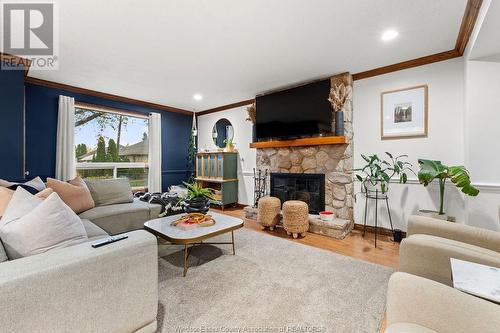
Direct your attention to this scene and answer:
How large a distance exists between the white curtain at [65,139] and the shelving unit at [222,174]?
2506 mm

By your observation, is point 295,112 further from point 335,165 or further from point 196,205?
point 196,205

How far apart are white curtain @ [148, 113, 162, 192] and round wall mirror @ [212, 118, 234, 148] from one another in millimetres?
1388

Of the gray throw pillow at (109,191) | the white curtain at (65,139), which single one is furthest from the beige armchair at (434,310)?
the white curtain at (65,139)

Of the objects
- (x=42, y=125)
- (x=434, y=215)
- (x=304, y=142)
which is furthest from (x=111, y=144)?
(x=434, y=215)

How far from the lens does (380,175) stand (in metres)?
3.05

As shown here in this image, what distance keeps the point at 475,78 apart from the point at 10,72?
5.83 m

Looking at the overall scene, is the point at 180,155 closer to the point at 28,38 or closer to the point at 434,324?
the point at 28,38

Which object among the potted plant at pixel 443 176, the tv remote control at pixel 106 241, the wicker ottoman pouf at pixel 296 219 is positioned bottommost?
the wicker ottoman pouf at pixel 296 219

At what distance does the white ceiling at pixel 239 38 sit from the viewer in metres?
2.05

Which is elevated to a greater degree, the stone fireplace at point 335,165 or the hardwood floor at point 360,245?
the stone fireplace at point 335,165

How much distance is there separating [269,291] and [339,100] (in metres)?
2.89

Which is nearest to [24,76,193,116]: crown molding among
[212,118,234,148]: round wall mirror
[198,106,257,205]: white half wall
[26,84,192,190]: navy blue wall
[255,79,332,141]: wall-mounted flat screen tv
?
[26,84,192,190]: navy blue wall

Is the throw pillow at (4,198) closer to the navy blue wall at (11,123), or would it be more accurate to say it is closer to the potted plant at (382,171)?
the navy blue wall at (11,123)

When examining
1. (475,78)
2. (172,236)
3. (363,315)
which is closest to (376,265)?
(363,315)
